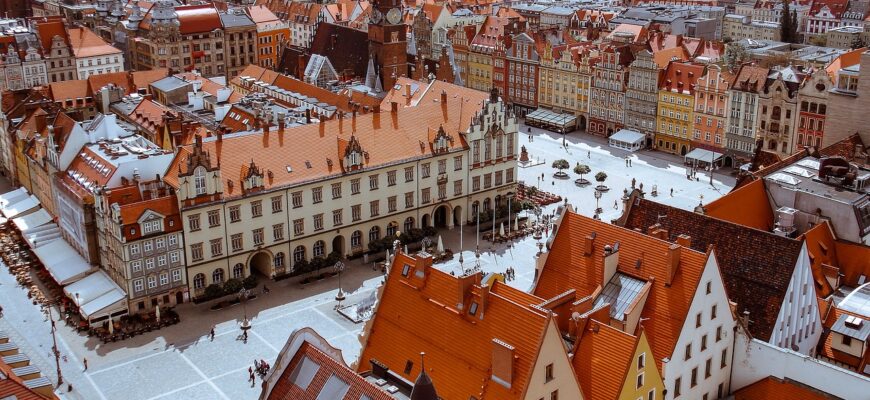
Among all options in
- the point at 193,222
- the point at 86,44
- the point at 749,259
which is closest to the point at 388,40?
the point at 86,44

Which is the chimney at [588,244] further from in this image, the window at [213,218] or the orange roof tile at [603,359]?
the window at [213,218]

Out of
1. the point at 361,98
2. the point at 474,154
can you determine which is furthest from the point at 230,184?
the point at 361,98

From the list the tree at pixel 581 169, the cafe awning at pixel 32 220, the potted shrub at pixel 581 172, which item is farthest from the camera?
the potted shrub at pixel 581 172

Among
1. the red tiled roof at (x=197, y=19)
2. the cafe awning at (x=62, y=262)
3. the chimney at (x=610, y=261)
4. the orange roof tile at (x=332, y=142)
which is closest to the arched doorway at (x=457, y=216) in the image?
the orange roof tile at (x=332, y=142)

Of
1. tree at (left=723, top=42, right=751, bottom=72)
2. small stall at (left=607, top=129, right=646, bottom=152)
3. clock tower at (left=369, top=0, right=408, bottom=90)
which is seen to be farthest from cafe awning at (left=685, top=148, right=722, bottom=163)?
clock tower at (left=369, top=0, right=408, bottom=90)

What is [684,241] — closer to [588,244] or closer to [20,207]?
[588,244]

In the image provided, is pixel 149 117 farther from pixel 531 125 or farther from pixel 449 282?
pixel 449 282
